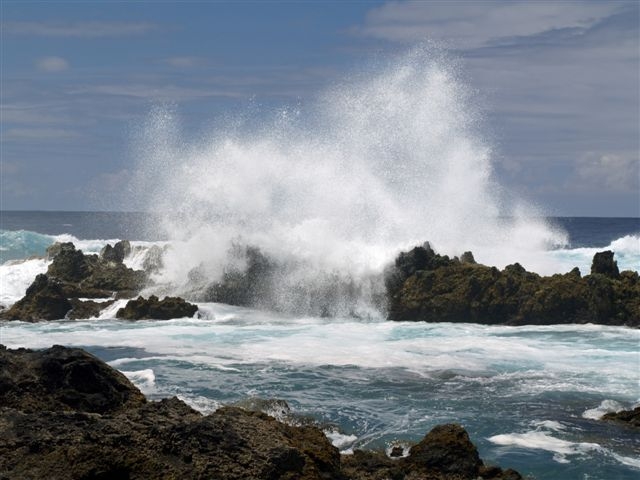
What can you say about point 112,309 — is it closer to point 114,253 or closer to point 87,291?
point 87,291

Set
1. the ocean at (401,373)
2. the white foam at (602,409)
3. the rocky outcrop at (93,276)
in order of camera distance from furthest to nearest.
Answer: the rocky outcrop at (93,276), the white foam at (602,409), the ocean at (401,373)

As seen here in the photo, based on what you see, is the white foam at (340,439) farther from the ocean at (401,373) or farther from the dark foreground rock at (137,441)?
the dark foreground rock at (137,441)

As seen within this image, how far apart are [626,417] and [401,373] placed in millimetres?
4791

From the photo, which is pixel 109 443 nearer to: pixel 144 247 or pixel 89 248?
pixel 144 247

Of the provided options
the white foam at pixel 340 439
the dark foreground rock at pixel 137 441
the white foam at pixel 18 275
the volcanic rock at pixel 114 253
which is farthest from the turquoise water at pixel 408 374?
the white foam at pixel 18 275

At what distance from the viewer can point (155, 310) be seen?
84.2ft

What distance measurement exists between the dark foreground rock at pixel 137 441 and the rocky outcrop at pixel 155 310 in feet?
51.6

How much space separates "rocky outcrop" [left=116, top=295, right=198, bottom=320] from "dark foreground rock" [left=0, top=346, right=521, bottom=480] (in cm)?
1573

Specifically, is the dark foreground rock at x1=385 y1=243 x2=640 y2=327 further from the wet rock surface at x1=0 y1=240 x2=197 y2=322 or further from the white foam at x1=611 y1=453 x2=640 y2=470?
the white foam at x1=611 y1=453 x2=640 y2=470

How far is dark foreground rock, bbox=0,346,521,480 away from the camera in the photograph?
7.39 metres

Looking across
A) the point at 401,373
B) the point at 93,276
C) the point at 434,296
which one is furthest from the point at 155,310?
the point at 401,373

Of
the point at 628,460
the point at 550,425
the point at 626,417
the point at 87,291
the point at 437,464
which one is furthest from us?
the point at 87,291

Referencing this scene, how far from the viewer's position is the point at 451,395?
15.0 metres

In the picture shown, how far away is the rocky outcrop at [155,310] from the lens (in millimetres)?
25562
